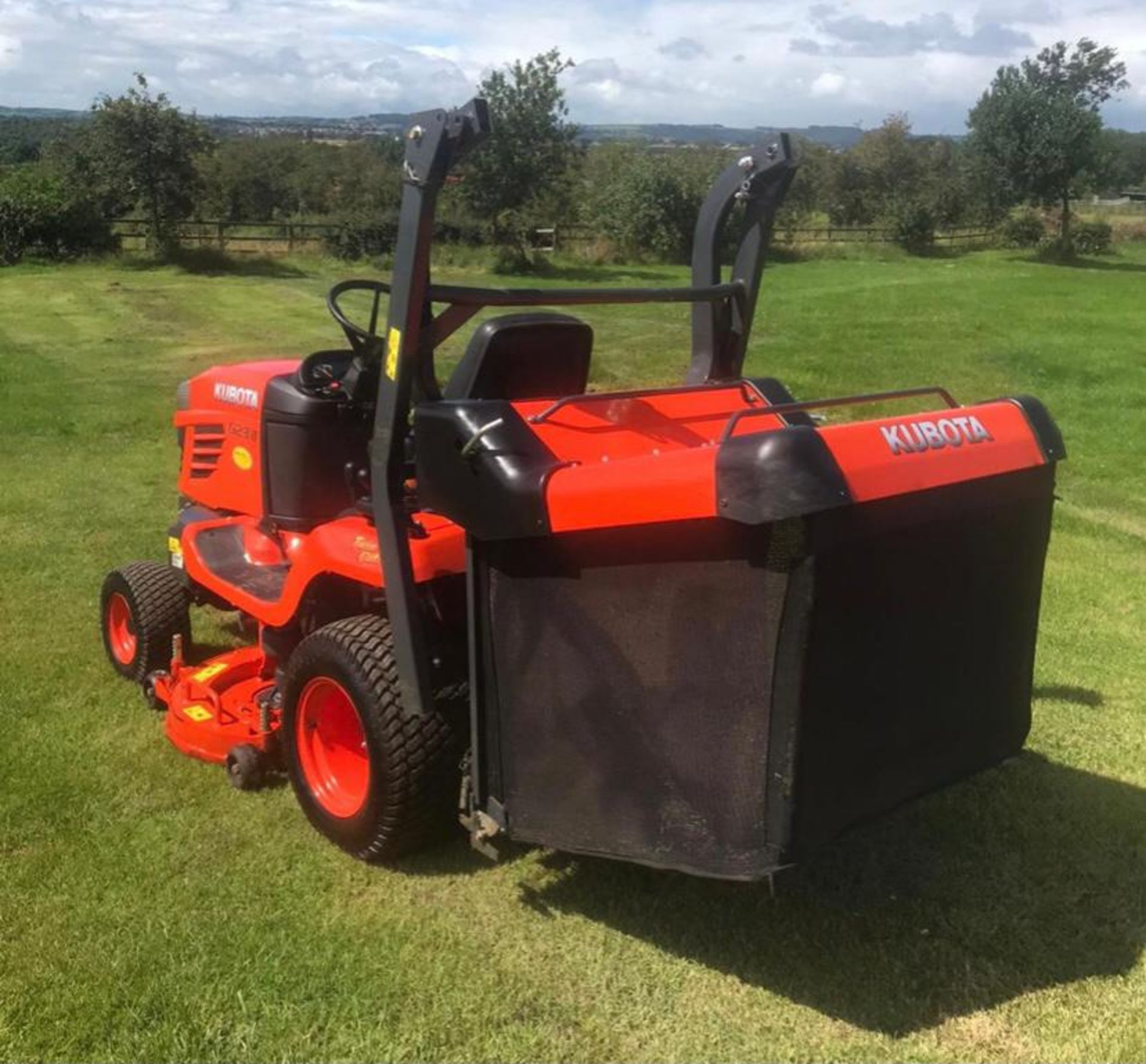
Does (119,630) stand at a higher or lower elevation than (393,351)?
lower

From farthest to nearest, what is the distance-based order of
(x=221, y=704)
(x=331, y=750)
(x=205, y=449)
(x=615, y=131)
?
(x=615, y=131) < (x=205, y=449) < (x=221, y=704) < (x=331, y=750)

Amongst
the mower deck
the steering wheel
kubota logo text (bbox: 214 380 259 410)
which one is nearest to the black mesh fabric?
the steering wheel

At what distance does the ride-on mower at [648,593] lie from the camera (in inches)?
95.7

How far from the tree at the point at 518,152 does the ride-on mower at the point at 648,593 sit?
26146 mm

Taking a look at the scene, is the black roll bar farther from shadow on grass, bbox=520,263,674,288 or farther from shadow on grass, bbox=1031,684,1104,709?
shadow on grass, bbox=520,263,674,288

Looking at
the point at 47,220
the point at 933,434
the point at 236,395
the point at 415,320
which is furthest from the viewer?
the point at 47,220

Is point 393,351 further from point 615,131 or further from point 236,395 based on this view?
point 615,131

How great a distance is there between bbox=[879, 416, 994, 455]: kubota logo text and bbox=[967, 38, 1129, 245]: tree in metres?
36.5

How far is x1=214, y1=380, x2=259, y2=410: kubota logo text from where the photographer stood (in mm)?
4242

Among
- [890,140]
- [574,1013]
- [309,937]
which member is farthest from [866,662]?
[890,140]

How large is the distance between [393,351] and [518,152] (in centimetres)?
2724

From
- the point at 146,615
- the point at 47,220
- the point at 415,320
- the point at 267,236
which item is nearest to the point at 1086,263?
the point at 267,236

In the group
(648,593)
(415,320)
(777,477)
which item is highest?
(415,320)

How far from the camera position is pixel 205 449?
15.1 feet
